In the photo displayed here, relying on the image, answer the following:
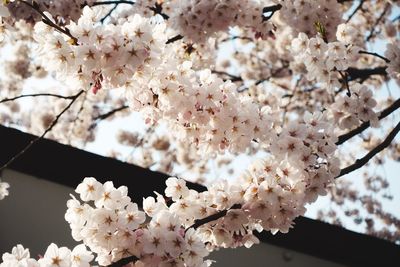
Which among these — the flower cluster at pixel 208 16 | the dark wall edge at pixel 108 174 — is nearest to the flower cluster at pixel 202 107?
the flower cluster at pixel 208 16

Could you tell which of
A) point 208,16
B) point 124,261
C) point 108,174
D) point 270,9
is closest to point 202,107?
point 124,261

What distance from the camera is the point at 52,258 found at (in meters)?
2.51

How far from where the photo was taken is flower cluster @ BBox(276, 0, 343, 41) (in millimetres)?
4562

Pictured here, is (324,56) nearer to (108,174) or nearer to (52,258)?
(52,258)

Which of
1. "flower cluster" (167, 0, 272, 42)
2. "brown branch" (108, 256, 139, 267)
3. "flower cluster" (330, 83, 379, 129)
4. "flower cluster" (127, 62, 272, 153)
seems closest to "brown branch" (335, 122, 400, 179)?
"flower cluster" (330, 83, 379, 129)

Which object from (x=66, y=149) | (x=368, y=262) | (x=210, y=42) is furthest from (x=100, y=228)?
(x=368, y=262)

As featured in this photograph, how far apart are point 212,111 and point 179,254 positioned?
112cm

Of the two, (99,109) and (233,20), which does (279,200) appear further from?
(99,109)

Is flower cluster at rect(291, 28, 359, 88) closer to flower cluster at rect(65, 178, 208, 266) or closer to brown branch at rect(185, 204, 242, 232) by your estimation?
brown branch at rect(185, 204, 242, 232)

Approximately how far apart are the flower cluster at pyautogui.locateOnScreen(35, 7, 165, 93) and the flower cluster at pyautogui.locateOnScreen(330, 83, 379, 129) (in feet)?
6.03

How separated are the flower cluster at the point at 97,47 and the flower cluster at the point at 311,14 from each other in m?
2.20

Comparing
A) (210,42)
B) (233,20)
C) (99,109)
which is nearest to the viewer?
(233,20)

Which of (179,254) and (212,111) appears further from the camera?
(212,111)

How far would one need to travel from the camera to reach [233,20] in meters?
4.38
